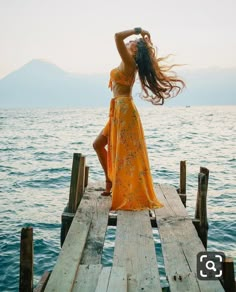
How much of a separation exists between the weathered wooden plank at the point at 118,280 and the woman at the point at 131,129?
215cm

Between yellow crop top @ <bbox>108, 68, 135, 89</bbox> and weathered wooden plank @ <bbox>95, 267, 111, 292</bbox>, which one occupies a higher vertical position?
yellow crop top @ <bbox>108, 68, 135, 89</bbox>

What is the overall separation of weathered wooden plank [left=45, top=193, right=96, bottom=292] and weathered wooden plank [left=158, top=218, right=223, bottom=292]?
1004 mm

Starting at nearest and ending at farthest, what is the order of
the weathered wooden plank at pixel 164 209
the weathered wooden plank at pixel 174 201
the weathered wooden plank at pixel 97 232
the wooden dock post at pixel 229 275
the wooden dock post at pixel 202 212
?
the wooden dock post at pixel 229 275 → the weathered wooden plank at pixel 97 232 → the wooden dock post at pixel 202 212 → the weathered wooden plank at pixel 164 209 → the weathered wooden plank at pixel 174 201

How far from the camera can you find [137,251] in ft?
15.0

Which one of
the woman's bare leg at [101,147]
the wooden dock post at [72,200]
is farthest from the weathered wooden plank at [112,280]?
the woman's bare leg at [101,147]

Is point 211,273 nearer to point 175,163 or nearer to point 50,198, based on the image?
point 50,198

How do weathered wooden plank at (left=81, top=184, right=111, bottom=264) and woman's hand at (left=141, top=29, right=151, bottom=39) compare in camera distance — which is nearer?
weathered wooden plank at (left=81, top=184, right=111, bottom=264)

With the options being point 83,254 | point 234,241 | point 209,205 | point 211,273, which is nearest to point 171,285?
point 211,273

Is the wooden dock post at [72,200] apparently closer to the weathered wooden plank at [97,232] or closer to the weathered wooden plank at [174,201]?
the weathered wooden plank at [97,232]

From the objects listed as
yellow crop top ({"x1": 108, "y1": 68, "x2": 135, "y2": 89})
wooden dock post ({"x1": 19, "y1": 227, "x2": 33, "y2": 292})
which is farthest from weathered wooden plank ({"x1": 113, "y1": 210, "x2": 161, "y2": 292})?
yellow crop top ({"x1": 108, "y1": 68, "x2": 135, "y2": 89})

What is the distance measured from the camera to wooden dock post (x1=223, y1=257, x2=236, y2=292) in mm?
3152

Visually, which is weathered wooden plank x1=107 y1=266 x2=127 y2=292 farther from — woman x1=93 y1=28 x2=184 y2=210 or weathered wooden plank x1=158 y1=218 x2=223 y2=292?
woman x1=93 y1=28 x2=184 y2=210

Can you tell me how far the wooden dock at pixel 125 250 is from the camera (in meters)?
3.78

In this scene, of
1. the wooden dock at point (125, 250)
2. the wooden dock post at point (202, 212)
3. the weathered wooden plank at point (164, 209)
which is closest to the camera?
the wooden dock at point (125, 250)
